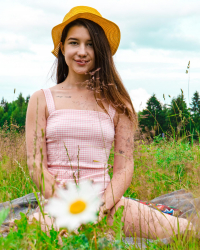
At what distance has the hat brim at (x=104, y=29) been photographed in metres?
2.33

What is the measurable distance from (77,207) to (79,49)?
179cm

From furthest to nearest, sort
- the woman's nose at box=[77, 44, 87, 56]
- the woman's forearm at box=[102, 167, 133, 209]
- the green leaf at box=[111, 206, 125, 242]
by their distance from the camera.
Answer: the woman's nose at box=[77, 44, 87, 56] < the woman's forearm at box=[102, 167, 133, 209] < the green leaf at box=[111, 206, 125, 242]

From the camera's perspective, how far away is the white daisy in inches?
24.4

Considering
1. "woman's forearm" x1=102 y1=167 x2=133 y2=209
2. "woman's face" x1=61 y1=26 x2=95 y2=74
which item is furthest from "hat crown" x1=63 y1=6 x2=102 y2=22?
"woman's forearm" x1=102 y1=167 x2=133 y2=209

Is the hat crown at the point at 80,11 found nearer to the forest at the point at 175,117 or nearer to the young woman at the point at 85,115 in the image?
the young woman at the point at 85,115

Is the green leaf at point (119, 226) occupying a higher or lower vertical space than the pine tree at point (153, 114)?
lower

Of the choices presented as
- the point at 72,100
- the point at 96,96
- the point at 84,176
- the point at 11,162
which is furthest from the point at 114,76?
the point at 11,162

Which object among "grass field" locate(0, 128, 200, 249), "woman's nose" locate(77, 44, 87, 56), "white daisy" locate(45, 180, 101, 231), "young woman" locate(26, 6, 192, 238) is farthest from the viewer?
"woman's nose" locate(77, 44, 87, 56)

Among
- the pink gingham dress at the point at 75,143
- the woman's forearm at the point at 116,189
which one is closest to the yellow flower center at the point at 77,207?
the woman's forearm at the point at 116,189

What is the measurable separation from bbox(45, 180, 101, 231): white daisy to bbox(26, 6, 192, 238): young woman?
1.29 metres

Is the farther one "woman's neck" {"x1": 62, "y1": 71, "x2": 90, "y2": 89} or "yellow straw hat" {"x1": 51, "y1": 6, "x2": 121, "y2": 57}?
"woman's neck" {"x1": 62, "y1": 71, "x2": 90, "y2": 89}

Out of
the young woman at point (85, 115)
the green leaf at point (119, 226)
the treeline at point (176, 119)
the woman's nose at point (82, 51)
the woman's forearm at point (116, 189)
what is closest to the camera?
the green leaf at point (119, 226)

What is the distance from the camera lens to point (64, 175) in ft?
6.75

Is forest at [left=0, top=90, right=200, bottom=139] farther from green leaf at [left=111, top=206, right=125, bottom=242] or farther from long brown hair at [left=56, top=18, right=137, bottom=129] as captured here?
green leaf at [left=111, top=206, right=125, bottom=242]
